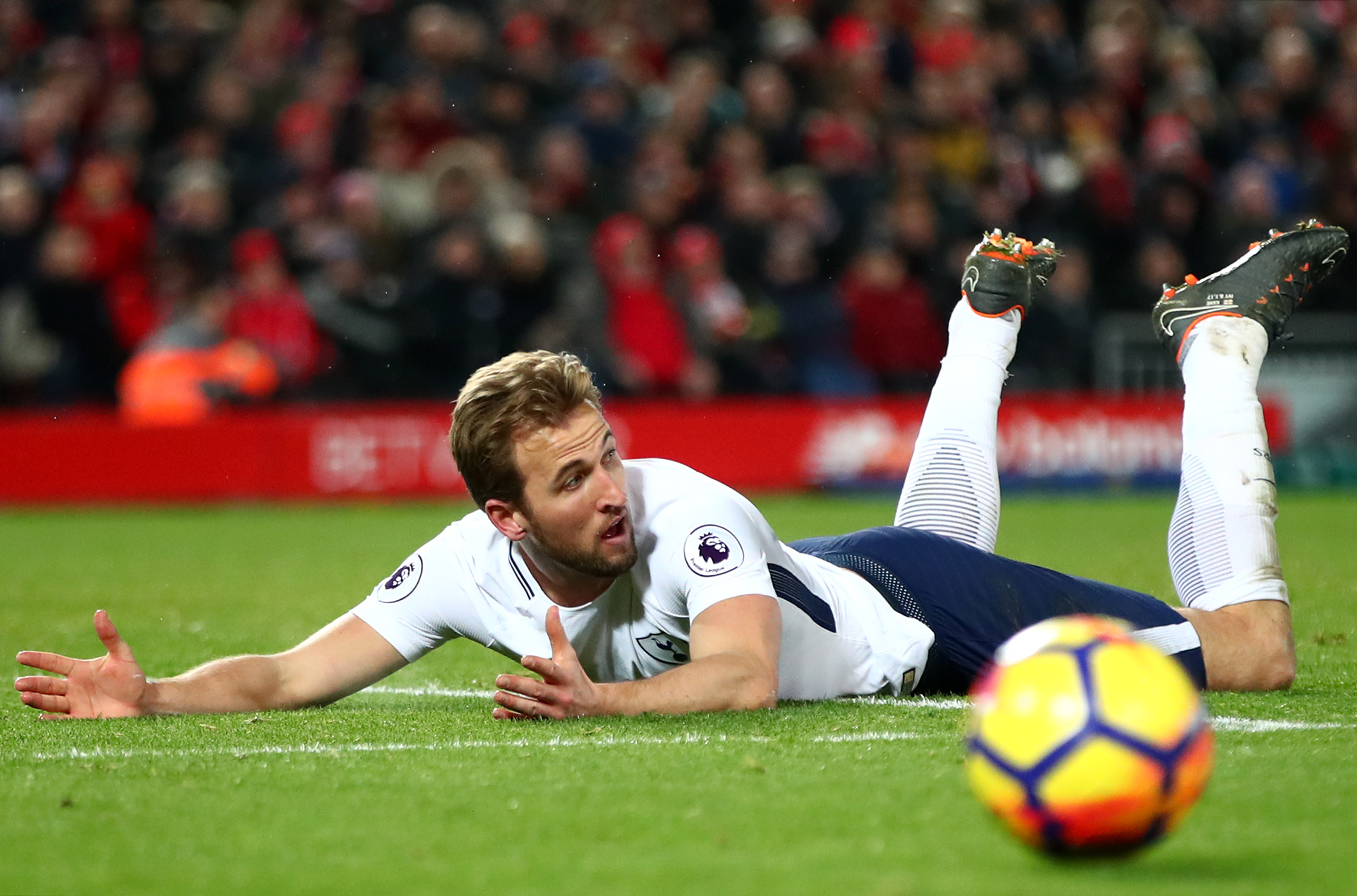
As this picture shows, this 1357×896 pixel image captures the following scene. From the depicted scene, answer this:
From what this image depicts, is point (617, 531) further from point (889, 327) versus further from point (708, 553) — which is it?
point (889, 327)

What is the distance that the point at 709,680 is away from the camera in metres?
4.35

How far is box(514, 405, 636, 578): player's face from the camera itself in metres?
4.34

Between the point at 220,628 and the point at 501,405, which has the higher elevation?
the point at 501,405

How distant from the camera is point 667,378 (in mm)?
15000

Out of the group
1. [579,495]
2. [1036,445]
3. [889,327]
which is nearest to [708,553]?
[579,495]

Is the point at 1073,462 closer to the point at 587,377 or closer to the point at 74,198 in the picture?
the point at 74,198

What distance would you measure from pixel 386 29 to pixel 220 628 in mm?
10258

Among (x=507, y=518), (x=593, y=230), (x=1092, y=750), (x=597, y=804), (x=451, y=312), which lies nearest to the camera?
(x=1092, y=750)

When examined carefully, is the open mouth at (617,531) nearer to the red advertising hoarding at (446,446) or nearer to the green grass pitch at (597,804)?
the green grass pitch at (597,804)

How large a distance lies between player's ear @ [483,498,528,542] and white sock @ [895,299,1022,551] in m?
1.47

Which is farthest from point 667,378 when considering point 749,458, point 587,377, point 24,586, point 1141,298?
point 587,377

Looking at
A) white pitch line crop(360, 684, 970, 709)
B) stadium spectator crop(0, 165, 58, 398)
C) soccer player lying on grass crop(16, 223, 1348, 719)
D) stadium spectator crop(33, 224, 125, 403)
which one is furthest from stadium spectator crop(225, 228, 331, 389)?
soccer player lying on grass crop(16, 223, 1348, 719)

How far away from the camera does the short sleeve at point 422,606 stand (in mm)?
4766

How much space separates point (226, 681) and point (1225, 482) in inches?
114
